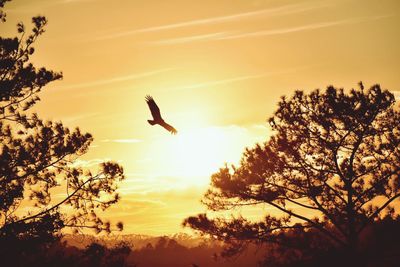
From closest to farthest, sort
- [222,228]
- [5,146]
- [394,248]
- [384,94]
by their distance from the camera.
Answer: [5,146] < [384,94] < [222,228] < [394,248]

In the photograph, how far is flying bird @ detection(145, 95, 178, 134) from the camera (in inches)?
462

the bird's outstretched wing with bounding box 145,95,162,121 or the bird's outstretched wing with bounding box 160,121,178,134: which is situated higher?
the bird's outstretched wing with bounding box 145,95,162,121

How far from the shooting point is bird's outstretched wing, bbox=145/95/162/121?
1173 cm

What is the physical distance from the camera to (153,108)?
11844mm

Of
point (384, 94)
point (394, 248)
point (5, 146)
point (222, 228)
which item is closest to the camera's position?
point (5, 146)

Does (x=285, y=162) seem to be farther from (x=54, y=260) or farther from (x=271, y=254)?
(x=54, y=260)

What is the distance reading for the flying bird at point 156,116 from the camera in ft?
38.5

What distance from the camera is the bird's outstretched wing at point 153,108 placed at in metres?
11.7

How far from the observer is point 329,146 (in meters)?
16.9

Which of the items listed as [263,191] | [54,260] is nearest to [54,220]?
→ [54,260]

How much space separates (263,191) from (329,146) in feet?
9.69

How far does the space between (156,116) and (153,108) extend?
23cm

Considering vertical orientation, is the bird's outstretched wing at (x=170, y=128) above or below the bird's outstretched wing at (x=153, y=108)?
below

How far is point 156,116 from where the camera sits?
11930 mm
